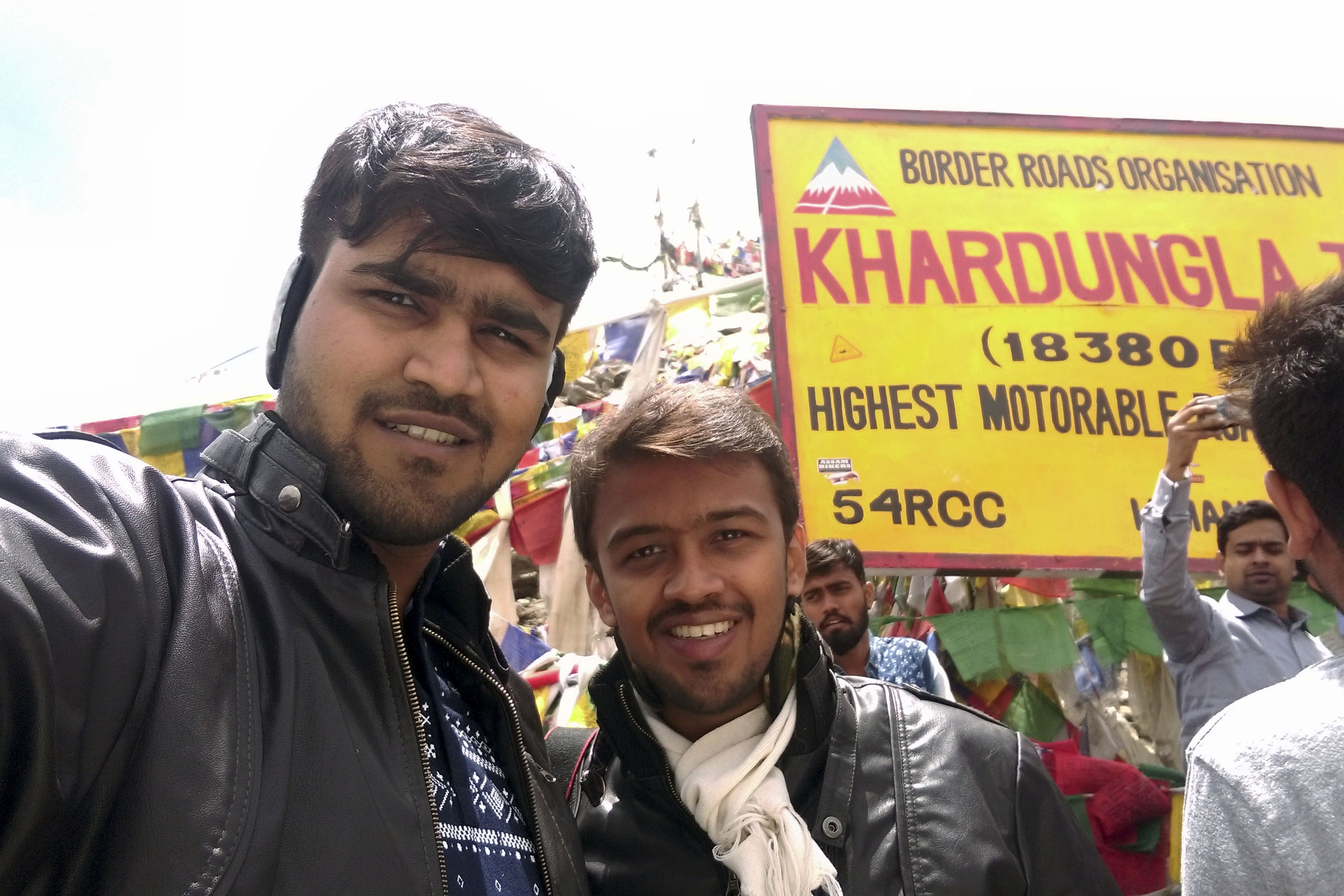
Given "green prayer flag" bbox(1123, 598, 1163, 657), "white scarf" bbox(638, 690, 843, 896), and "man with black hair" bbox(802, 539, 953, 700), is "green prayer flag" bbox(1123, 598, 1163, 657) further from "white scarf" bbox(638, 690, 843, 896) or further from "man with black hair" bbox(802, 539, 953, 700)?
"white scarf" bbox(638, 690, 843, 896)

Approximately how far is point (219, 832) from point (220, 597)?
28 cm

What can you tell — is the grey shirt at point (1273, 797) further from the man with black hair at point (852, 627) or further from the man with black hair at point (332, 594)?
the man with black hair at point (852, 627)

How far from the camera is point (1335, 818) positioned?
3.62ft

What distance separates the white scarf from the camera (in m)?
1.66

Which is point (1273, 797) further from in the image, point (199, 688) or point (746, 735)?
point (199, 688)

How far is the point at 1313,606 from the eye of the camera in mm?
5254

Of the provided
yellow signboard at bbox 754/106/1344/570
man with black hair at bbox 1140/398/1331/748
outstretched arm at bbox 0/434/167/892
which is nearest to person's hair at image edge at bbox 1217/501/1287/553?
man with black hair at bbox 1140/398/1331/748

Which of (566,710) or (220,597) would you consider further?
(566,710)

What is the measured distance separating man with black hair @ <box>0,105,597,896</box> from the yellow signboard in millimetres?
3119

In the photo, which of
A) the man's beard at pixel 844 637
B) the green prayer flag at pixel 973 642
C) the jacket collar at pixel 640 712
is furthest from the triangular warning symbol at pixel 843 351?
the jacket collar at pixel 640 712

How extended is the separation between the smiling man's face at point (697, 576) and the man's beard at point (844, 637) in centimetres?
215

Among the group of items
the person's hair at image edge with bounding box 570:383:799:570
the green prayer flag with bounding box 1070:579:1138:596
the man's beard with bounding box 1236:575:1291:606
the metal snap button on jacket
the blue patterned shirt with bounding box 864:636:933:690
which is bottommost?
the blue patterned shirt with bounding box 864:636:933:690

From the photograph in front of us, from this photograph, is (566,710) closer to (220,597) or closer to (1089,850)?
(1089,850)

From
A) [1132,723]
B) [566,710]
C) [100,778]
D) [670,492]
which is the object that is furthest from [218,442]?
[1132,723]
